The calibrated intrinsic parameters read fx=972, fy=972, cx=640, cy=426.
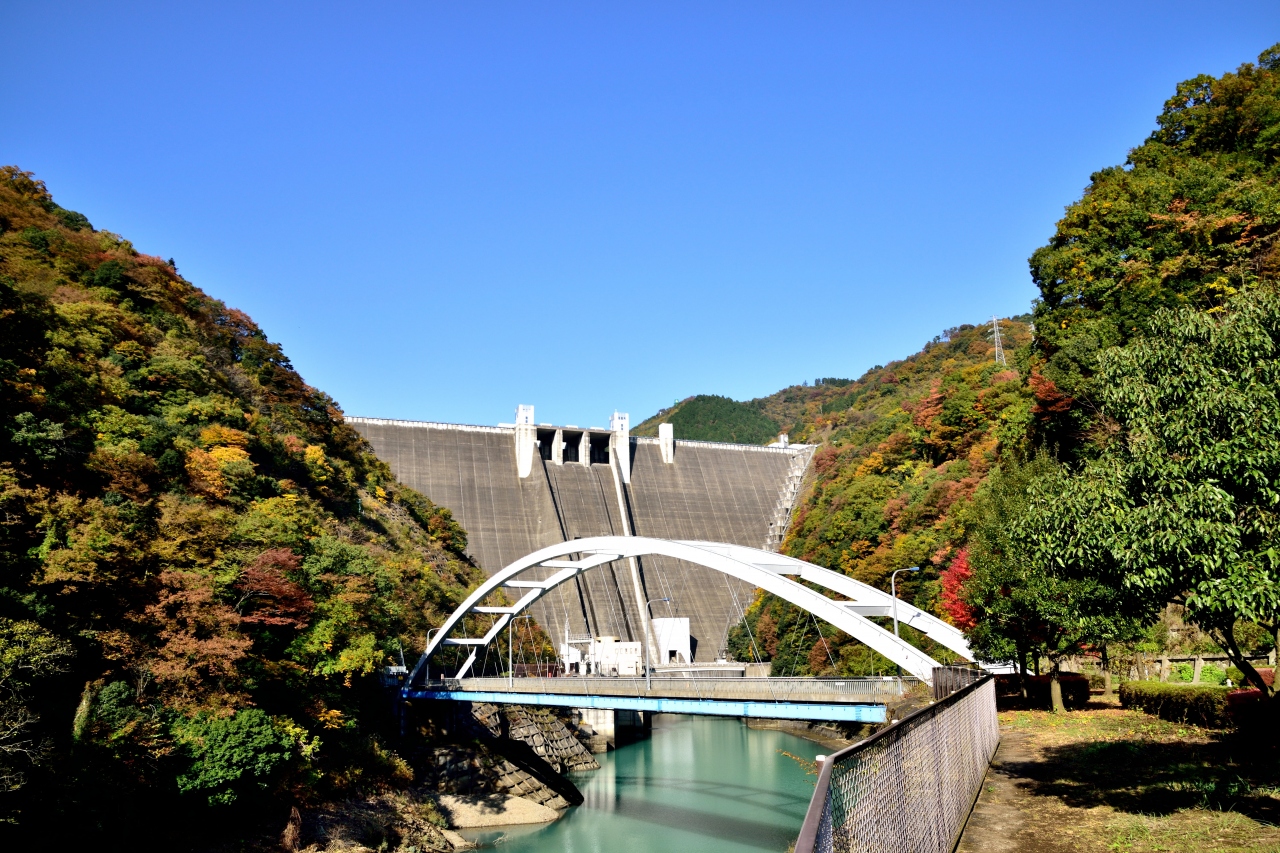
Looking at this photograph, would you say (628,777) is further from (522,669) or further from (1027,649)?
(1027,649)

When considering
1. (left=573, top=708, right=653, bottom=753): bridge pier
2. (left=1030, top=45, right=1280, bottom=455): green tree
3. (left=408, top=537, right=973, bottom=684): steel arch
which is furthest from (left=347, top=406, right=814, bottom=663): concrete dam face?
(left=1030, top=45, right=1280, bottom=455): green tree

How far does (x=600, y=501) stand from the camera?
6894 cm

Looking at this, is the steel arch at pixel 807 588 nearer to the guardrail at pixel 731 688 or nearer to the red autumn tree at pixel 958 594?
the guardrail at pixel 731 688

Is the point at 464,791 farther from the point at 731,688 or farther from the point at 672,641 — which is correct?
the point at 672,641

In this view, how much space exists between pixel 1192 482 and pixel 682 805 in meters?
27.5

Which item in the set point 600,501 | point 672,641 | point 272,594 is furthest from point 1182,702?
point 600,501

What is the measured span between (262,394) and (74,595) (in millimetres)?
27159

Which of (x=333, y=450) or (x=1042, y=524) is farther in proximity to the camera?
(x=333, y=450)

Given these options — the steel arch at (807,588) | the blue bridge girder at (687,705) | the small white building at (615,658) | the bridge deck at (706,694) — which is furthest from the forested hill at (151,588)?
the small white building at (615,658)

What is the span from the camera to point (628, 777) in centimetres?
4094

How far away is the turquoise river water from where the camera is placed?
28672mm

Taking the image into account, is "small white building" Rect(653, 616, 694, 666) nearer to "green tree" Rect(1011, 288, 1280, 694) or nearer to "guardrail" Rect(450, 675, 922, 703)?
"guardrail" Rect(450, 675, 922, 703)

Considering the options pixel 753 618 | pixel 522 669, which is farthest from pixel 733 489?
pixel 522 669

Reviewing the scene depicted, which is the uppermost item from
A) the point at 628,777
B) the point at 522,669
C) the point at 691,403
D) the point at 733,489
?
the point at 691,403
